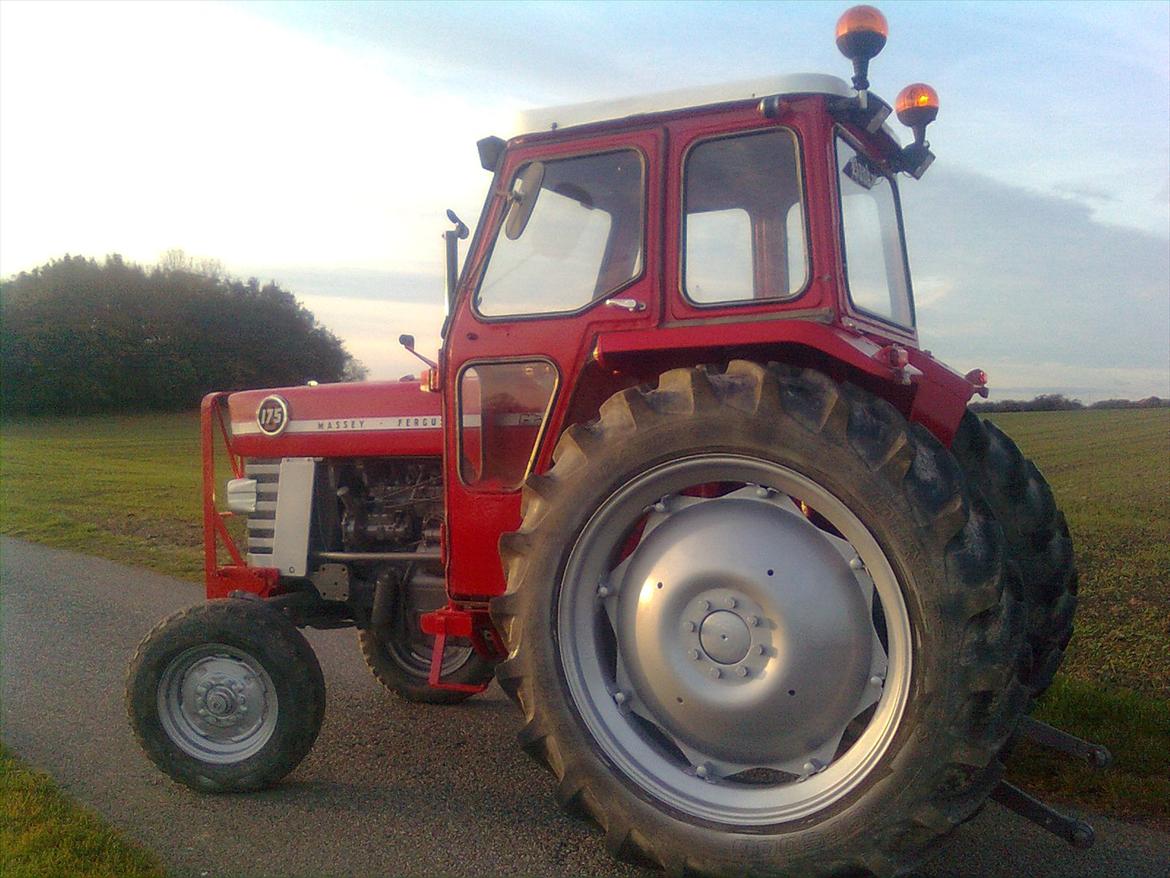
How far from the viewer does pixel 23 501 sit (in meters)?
14.4

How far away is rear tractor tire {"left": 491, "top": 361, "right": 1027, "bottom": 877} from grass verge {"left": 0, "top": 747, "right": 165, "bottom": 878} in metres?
1.47

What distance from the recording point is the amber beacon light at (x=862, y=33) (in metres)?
3.12

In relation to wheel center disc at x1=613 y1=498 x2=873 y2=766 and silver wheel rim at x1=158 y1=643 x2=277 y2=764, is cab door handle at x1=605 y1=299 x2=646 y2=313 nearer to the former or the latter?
wheel center disc at x1=613 y1=498 x2=873 y2=766

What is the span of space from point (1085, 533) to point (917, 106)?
5.81 metres

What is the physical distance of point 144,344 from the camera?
38.0 meters

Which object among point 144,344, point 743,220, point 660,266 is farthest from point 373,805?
point 144,344

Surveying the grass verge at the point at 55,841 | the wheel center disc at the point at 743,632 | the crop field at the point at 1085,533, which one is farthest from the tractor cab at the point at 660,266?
the crop field at the point at 1085,533

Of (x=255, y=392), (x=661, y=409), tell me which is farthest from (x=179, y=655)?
(x=661, y=409)

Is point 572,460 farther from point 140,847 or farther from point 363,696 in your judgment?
point 363,696

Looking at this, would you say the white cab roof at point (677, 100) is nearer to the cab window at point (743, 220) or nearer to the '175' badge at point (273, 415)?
the cab window at point (743, 220)

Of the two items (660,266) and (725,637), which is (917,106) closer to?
(660,266)

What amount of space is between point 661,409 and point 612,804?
4.06 ft

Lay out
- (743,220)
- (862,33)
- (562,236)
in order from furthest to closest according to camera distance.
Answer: (562,236) → (743,220) → (862,33)

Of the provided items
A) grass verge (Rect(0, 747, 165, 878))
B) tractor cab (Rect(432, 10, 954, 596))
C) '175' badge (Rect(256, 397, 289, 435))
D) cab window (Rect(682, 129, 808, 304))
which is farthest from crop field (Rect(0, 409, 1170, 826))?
'175' badge (Rect(256, 397, 289, 435))
